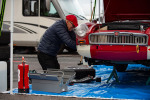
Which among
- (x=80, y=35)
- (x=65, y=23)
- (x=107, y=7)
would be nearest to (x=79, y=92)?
(x=80, y=35)

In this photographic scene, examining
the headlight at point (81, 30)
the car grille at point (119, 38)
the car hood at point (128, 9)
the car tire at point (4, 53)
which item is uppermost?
the car hood at point (128, 9)

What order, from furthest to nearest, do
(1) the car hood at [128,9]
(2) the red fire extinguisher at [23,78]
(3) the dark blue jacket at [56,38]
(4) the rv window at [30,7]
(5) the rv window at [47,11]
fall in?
(4) the rv window at [30,7] → (5) the rv window at [47,11] → (1) the car hood at [128,9] → (3) the dark blue jacket at [56,38] → (2) the red fire extinguisher at [23,78]

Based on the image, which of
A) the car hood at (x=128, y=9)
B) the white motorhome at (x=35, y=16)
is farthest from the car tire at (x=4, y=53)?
the white motorhome at (x=35, y=16)

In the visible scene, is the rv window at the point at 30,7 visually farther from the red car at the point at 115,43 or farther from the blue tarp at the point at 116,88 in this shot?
the red car at the point at 115,43

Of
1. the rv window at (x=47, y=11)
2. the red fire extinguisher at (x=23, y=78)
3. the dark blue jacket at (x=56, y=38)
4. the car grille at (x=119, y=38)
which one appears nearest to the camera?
the red fire extinguisher at (x=23, y=78)

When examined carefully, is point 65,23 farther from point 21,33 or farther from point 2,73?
point 21,33

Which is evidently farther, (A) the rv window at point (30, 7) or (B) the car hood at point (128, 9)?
(A) the rv window at point (30, 7)

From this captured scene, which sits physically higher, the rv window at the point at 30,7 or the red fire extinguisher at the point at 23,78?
the rv window at the point at 30,7

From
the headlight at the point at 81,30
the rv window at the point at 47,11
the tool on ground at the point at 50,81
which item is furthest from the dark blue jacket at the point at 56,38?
the rv window at the point at 47,11

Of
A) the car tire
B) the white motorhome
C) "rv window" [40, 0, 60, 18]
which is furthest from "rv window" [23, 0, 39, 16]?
the car tire

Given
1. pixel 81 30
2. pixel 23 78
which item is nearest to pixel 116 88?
pixel 81 30

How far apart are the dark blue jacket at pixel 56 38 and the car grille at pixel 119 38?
54 centimetres

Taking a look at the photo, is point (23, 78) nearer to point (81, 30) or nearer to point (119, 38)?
point (81, 30)

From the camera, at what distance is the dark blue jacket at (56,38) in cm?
587
